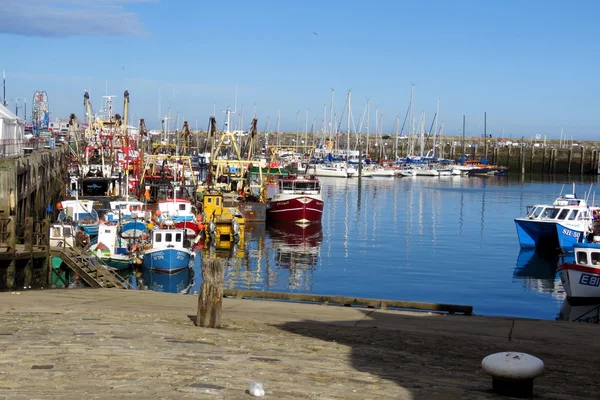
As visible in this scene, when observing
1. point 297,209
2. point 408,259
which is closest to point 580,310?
point 408,259

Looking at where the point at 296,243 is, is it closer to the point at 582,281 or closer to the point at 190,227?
the point at 190,227

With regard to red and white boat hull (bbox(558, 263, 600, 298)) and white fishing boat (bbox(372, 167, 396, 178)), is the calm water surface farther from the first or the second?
white fishing boat (bbox(372, 167, 396, 178))

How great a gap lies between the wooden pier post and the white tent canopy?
3341 centimetres

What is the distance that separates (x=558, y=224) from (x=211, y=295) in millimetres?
36189

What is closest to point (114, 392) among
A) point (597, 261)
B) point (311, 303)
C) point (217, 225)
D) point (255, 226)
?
point (311, 303)

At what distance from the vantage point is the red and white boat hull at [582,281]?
3153 centimetres

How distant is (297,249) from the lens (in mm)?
50219

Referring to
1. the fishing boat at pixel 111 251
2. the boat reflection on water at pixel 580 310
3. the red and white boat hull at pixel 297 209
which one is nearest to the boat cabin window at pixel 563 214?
the boat reflection on water at pixel 580 310

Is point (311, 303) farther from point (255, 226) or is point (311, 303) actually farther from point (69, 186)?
point (69, 186)

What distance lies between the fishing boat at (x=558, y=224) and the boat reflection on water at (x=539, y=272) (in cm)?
89

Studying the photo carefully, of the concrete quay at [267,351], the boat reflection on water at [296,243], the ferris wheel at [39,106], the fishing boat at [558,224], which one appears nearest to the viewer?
the concrete quay at [267,351]

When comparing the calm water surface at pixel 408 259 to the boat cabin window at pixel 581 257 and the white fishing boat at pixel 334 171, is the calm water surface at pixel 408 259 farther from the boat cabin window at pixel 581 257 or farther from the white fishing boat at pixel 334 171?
the white fishing boat at pixel 334 171

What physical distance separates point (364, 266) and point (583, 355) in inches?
1079

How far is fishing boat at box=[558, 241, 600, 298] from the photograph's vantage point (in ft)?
104
